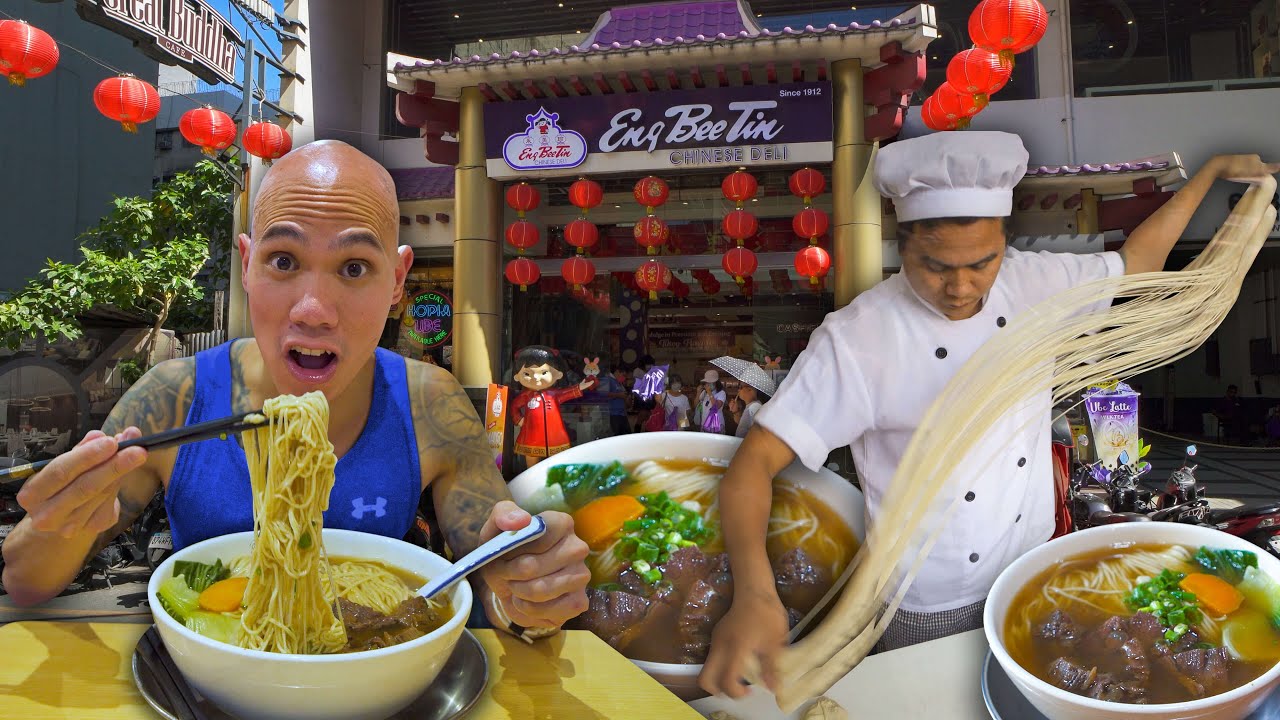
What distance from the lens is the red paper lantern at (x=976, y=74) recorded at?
1.12 metres

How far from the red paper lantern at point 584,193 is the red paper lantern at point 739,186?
252 millimetres

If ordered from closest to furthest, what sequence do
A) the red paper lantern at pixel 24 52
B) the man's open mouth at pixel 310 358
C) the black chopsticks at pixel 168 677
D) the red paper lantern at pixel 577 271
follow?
the black chopsticks at pixel 168 677, the man's open mouth at pixel 310 358, the red paper lantern at pixel 577 271, the red paper lantern at pixel 24 52

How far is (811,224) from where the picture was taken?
1.26 m

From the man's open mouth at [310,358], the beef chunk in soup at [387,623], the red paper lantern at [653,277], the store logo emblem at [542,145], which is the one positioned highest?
the store logo emblem at [542,145]

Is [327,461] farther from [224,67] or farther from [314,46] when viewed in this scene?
[224,67]

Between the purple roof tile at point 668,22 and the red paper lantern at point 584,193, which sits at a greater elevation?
the purple roof tile at point 668,22

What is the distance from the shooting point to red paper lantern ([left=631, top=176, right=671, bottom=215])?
147 cm

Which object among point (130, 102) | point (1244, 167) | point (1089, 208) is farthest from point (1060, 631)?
point (130, 102)

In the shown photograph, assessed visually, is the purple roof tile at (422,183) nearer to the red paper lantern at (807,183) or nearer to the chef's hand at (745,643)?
the red paper lantern at (807,183)

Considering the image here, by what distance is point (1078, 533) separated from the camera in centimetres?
120

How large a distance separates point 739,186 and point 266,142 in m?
0.86

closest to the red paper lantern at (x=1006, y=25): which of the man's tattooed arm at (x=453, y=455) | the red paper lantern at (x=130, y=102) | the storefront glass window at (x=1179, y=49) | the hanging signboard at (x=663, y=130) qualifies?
the storefront glass window at (x=1179, y=49)

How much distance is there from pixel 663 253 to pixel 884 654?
2.59 ft

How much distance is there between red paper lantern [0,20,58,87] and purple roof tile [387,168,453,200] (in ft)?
3.13
